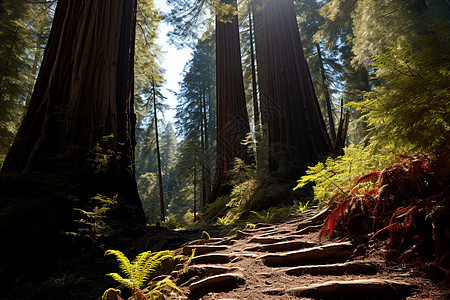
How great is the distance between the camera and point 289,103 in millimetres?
6805

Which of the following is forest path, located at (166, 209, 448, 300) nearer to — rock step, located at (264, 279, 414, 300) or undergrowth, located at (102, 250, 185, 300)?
rock step, located at (264, 279, 414, 300)

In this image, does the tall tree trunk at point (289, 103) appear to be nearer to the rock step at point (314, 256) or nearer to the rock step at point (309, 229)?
the rock step at point (309, 229)

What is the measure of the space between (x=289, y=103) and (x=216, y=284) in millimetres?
6282

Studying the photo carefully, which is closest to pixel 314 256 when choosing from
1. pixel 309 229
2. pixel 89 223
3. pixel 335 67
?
pixel 309 229

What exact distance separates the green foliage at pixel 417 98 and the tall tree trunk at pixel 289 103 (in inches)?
171

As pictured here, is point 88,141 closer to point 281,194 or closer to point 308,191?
point 281,194

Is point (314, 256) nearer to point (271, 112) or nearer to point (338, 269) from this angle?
point (338, 269)

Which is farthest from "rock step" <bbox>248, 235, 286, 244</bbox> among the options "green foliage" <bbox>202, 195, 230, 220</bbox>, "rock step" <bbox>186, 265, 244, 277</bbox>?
"green foliage" <bbox>202, 195, 230, 220</bbox>

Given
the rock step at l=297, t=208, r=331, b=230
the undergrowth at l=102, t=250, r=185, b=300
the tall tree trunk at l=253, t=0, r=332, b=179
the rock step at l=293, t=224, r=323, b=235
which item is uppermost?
the tall tree trunk at l=253, t=0, r=332, b=179

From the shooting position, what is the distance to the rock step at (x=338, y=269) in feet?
4.00

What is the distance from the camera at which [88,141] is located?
3490 mm

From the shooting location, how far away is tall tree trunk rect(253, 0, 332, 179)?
6.17m

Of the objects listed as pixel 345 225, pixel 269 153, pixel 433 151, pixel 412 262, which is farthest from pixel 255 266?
pixel 269 153

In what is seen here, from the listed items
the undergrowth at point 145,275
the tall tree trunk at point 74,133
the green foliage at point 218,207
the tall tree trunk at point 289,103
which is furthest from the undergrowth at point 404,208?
the green foliage at point 218,207
